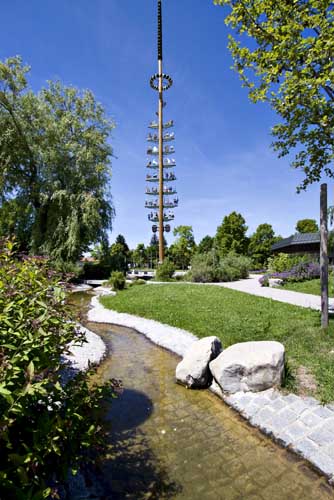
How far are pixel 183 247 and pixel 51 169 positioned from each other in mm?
23386

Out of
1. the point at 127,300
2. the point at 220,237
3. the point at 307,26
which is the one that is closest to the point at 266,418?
the point at 307,26

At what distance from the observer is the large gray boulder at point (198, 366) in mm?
3967

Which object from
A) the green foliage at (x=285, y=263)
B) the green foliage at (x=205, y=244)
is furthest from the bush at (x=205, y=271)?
the green foliage at (x=205, y=244)

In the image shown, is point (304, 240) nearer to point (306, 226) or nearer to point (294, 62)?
point (294, 62)

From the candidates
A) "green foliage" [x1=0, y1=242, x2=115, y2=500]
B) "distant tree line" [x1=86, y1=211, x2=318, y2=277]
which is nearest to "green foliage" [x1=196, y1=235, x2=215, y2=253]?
"distant tree line" [x1=86, y1=211, x2=318, y2=277]

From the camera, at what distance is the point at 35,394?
1.60 m

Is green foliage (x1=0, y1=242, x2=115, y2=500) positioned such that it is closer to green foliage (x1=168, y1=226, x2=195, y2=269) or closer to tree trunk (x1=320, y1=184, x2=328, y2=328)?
tree trunk (x1=320, y1=184, x2=328, y2=328)

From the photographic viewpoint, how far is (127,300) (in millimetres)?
10664

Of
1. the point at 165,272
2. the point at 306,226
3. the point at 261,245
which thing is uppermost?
the point at 306,226

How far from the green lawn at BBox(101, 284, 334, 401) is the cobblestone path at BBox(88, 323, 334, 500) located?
1.11m

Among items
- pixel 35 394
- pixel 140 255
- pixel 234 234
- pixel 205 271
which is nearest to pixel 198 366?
pixel 35 394

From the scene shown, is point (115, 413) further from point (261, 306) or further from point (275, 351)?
point (261, 306)

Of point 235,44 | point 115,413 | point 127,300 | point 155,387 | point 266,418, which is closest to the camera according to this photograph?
point 266,418

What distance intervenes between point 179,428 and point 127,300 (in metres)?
7.82
